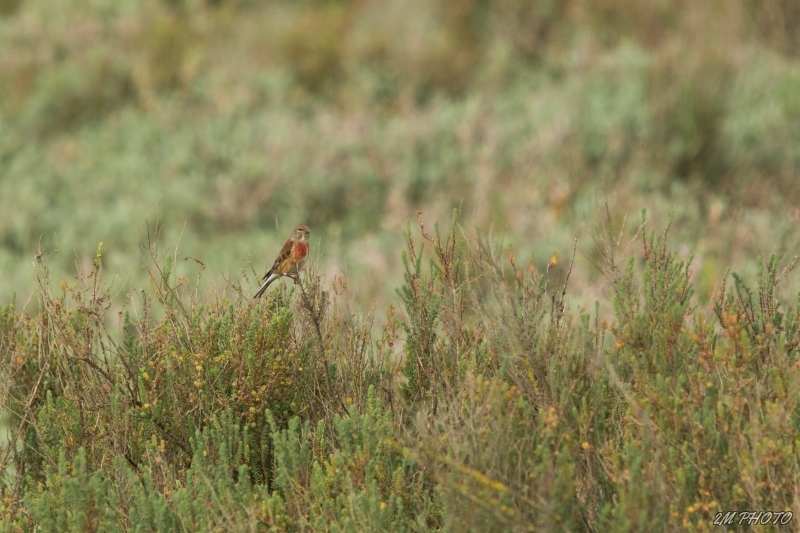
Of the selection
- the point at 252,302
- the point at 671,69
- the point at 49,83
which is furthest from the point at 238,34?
the point at 252,302

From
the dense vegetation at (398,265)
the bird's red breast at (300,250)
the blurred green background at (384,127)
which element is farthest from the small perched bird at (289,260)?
the blurred green background at (384,127)

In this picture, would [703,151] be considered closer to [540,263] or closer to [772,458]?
[540,263]

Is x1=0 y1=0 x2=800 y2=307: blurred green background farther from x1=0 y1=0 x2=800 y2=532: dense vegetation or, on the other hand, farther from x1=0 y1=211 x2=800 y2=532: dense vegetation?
x1=0 y1=211 x2=800 y2=532: dense vegetation

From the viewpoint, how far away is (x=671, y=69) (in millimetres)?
10164

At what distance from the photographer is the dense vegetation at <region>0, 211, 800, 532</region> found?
10.00 ft

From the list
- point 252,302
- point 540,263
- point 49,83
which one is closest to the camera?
point 252,302

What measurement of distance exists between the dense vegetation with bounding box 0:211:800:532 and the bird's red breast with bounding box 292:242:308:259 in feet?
1.94

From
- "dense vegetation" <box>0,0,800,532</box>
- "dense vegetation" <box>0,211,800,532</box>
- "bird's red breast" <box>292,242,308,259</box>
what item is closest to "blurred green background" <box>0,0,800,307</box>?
"dense vegetation" <box>0,0,800,532</box>

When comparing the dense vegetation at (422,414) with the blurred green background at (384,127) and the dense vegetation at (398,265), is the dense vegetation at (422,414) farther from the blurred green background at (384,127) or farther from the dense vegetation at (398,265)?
the blurred green background at (384,127)

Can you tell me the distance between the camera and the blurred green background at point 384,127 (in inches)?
350

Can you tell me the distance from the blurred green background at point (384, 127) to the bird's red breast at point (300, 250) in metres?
2.62

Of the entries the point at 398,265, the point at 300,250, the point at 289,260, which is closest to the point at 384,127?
the point at 398,265

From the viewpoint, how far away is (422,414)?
3254 millimetres

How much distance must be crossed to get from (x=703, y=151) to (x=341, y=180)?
326 cm
